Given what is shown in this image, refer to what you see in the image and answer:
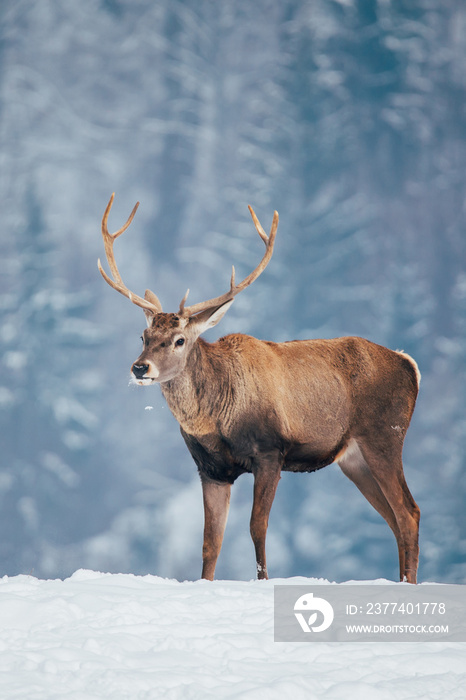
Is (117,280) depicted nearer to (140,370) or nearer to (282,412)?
(140,370)

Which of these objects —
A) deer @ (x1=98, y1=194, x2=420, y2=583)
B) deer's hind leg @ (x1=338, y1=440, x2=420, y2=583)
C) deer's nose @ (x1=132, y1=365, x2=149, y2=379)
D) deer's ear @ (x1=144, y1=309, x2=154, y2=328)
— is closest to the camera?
deer's nose @ (x1=132, y1=365, x2=149, y2=379)

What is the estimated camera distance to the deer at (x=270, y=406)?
246 inches

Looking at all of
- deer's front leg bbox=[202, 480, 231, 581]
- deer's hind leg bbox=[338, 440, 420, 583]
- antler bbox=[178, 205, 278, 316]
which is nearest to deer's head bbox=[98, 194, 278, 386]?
antler bbox=[178, 205, 278, 316]

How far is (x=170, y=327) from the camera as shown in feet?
20.6

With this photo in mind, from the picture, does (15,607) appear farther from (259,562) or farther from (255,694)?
(259,562)

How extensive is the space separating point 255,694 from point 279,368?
371cm

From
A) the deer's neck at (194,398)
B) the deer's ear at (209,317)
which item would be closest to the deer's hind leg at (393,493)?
the deer's neck at (194,398)

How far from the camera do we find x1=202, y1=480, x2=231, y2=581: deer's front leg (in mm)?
6391

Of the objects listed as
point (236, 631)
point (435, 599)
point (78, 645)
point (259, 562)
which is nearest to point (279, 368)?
point (259, 562)

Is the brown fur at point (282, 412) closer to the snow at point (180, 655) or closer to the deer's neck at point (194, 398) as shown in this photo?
the deer's neck at point (194, 398)

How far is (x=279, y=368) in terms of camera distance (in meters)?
6.77

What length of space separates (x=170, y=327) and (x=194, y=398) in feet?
1.88

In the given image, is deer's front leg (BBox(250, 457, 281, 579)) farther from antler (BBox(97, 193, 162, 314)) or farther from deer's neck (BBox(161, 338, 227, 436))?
antler (BBox(97, 193, 162, 314))

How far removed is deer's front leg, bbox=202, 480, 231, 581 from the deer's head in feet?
3.18
